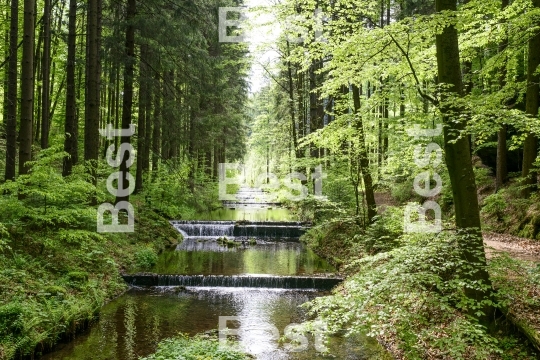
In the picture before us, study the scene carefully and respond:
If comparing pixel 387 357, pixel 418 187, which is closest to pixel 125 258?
pixel 387 357

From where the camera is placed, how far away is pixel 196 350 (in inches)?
258

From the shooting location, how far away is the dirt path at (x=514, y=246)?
28.3 ft

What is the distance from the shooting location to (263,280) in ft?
38.2

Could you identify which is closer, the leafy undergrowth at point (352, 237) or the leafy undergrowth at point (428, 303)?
the leafy undergrowth at point (428, 303)

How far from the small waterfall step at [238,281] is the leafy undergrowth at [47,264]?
0.75m

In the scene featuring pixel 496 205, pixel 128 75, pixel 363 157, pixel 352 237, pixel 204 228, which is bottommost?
pixel 204 228

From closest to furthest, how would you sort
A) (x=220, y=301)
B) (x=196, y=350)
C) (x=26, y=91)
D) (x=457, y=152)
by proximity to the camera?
1. (x=457, y=152)
2. (x=196, y=350)
3. (x=26, y=91)
4. (x=220, y=301)

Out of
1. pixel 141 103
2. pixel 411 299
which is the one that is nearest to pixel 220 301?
pixel 411 299

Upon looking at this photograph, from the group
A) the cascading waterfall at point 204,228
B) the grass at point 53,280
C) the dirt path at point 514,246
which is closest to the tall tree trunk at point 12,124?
the grass at point 53,280

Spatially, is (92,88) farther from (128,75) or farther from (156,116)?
(156,116)

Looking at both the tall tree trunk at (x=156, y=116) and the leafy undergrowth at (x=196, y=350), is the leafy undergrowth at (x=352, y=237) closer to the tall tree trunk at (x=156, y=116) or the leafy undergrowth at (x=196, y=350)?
the leafy undergrowth at (x=196, y=350)

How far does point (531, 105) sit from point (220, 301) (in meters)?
10.1

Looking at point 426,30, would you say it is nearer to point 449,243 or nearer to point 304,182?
point 449,243

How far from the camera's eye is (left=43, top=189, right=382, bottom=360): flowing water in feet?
24.4
